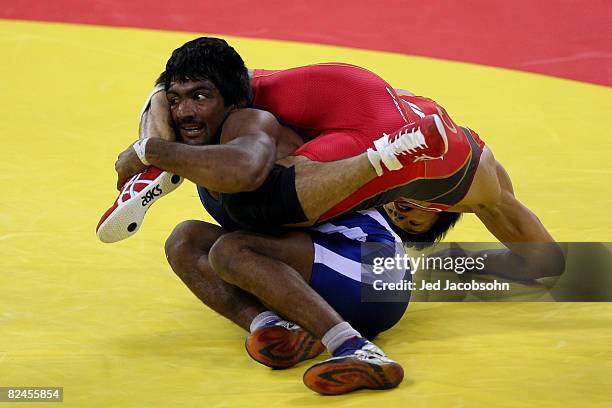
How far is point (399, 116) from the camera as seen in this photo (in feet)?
13.2

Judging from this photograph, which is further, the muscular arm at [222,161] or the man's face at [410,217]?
the man's face at [410,217]

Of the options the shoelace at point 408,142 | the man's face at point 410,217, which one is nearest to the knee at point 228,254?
the shoelace at point 408,142

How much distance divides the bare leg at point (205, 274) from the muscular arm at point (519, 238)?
996 millimetres

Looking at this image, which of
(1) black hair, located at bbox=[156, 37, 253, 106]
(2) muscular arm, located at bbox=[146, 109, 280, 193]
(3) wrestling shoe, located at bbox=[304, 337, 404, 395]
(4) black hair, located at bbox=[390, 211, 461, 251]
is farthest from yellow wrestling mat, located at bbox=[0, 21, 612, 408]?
(1) black hair, located at bbox=[156, 37, 253, 106]

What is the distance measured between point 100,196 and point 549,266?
1.99m

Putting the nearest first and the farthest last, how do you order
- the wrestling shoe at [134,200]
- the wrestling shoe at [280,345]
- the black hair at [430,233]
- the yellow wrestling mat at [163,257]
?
the yellow wrestling mat at [163,257] < the wrestling shoe at [280,345] < the wrestling shoe at [134,200] < the black hair at [430,233]

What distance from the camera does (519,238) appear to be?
178 inches

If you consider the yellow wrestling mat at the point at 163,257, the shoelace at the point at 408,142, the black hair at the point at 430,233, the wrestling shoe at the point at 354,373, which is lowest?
the yellow wrestling mat at the point at 163,257

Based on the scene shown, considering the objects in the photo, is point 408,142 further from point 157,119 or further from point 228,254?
point 157,119

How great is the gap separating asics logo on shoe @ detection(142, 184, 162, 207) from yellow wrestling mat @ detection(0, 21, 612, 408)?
17.2 inches

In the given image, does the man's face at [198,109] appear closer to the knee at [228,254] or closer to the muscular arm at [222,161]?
the muscular arm at [222,161]

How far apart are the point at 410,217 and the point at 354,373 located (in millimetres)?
1222

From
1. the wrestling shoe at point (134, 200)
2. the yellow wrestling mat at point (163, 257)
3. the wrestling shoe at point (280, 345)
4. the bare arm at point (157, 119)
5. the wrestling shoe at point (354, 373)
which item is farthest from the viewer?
the bare arm at point (157, 119)

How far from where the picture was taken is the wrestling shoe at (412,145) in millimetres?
3490
